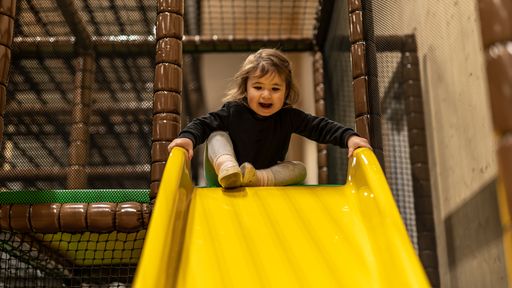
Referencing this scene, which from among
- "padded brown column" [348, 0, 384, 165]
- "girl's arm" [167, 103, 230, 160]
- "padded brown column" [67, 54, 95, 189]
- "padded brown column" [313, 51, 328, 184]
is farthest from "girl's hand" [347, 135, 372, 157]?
"padded brown column" [67, 54, 95, 189]

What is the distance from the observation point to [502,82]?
2.07 ft

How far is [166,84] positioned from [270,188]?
0.43 metres

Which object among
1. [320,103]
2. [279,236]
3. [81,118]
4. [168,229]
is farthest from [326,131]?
[81,118]

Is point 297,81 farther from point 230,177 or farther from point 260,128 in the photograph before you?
point 230,177

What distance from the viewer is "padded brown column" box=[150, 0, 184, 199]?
1413mm

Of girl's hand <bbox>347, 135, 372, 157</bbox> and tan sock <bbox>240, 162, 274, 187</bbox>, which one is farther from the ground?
girl's hand <bbox>347, 135, 372, 157</bbox>

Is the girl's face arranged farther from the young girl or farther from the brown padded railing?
the brown padded railing

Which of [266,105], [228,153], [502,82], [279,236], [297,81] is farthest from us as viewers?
[297,81]

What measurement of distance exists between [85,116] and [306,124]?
1187mm

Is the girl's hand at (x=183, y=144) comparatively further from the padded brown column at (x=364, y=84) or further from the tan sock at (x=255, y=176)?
the padded brown column at (x=364, y=84)

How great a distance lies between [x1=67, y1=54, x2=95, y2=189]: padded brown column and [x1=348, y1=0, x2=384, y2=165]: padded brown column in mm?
1235

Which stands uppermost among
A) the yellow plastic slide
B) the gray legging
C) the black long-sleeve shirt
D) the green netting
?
the black long-sleeve shirt

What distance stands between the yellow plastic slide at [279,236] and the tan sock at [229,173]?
0.03 metres

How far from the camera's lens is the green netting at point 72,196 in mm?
1412
